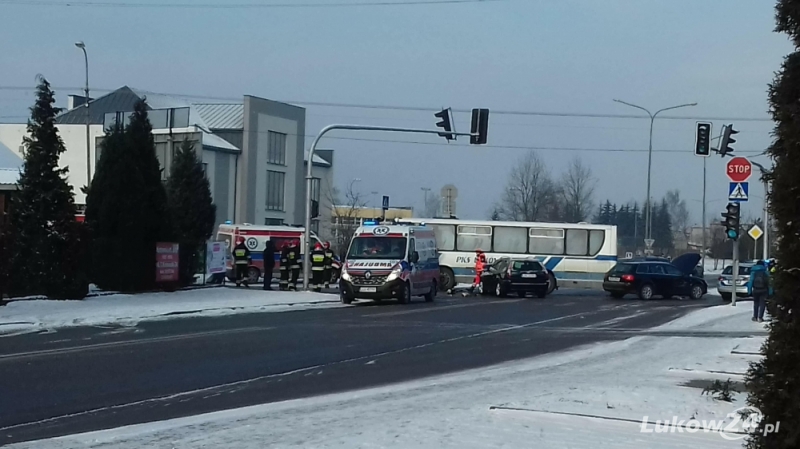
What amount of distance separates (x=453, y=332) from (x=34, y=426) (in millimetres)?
13012

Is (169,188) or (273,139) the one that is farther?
(273,139)

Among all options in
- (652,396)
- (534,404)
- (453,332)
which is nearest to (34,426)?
(534,404)

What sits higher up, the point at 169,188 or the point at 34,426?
the point at 169,188

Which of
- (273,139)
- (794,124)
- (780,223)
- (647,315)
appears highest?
(273,139)

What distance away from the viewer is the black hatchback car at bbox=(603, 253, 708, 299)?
40.4 meters

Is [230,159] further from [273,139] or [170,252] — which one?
[170,252]

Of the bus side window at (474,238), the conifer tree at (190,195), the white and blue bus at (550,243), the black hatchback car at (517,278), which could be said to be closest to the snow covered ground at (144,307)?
the conifer tree at (190,195)

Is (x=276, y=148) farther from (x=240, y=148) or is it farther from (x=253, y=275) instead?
(x=253, y=275)

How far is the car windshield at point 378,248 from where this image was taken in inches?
1215

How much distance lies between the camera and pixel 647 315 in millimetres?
29453

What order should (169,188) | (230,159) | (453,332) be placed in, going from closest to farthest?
1. (453,332)
2. (169,188)
3. (230,159)

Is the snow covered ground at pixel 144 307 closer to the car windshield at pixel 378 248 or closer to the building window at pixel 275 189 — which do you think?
the car windshield at pixel 378 248

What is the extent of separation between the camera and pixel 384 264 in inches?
1195

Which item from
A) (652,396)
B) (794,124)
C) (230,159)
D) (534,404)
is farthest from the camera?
(230,159)
